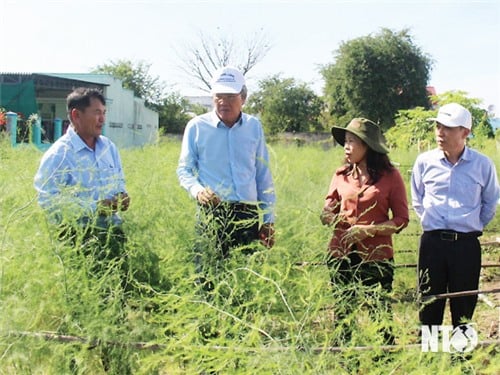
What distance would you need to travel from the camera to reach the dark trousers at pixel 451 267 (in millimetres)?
2875

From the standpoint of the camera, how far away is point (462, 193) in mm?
2900

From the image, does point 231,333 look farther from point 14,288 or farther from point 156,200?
point 156,200

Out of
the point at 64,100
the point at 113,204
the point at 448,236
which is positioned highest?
the point at 64,100

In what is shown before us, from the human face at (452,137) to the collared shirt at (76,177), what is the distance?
1.63m

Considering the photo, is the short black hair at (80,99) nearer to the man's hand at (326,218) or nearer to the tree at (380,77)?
the man's hand at (326,218)

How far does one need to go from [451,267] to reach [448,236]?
0.16 meters

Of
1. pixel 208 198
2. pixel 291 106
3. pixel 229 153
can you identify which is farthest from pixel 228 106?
pixel 291 106

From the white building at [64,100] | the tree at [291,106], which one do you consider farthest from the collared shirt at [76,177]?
the tree at [291,106]

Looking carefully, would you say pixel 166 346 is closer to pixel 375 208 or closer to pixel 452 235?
pixel 375 208

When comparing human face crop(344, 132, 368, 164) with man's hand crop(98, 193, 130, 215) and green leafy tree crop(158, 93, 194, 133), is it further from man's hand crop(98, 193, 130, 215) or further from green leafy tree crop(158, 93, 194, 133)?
green leafy tree crop(158, 93, 194, 133)

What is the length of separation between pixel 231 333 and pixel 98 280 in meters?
0.48

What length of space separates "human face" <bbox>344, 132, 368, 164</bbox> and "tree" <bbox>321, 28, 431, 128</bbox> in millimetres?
22521

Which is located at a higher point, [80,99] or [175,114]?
[175,114]

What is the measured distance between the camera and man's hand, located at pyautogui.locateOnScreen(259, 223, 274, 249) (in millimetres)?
2074
